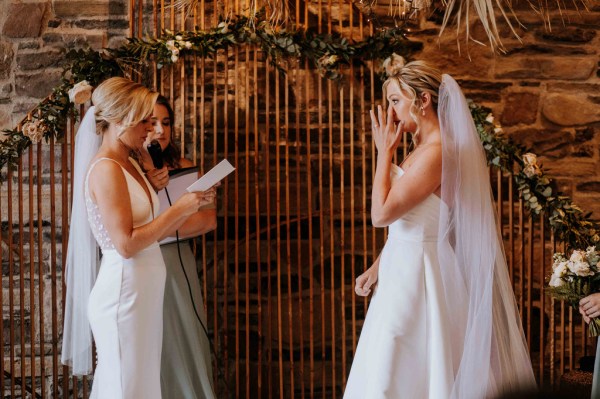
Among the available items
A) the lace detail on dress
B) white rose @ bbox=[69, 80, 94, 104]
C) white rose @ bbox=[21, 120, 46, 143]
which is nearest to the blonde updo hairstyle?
the lace detail on dress

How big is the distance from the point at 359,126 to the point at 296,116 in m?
0.42

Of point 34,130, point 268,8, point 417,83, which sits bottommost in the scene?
point 34,130

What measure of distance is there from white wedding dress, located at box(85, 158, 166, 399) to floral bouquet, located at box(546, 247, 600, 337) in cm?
182

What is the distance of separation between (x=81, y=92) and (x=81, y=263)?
0.88 m

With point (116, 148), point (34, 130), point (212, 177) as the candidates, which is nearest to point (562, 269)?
point (212, 177)

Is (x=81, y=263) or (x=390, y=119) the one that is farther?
(x=81, y=263)

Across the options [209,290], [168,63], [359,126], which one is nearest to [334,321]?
[209,290]

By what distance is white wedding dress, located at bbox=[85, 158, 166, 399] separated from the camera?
2998 mm

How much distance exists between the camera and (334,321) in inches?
172

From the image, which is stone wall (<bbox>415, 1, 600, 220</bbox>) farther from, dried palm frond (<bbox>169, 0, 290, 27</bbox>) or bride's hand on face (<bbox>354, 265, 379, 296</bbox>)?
bride's hand on face (<bbox>354, 265, 379, 296</bbox>)

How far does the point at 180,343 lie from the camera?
3.80 metres

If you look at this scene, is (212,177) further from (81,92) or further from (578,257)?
(578,257)

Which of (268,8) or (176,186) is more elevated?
(268,8)

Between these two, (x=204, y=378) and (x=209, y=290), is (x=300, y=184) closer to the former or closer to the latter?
(x=209, y=290)
